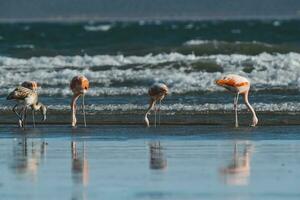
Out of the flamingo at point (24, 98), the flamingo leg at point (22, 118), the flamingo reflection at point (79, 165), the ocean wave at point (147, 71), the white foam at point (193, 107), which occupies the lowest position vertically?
the flamingo reflection at point (79, 165)

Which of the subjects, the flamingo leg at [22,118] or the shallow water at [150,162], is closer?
the shallow water at [150,162]

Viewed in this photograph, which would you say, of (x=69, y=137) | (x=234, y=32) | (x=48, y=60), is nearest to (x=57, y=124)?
(x=69, y=137)

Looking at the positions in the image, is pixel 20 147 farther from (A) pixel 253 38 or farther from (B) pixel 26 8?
(B) pixel 26 8

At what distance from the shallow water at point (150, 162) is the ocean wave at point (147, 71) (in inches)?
311

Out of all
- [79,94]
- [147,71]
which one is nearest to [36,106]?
[79,94]

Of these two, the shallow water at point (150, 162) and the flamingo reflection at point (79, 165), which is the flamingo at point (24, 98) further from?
the flamingo reflection at point (79, 165)

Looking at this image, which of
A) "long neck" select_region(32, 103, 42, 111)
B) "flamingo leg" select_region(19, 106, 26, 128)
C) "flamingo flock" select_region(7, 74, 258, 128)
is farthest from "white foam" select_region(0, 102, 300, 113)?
"flamingo leg" select_region(19, 106, 26, 128)

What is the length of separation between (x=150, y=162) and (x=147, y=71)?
57.4 feet

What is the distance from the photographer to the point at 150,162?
628 inches

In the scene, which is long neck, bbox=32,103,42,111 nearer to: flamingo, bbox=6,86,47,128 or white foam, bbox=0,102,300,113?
flamingo, bbox=6,86,47,128

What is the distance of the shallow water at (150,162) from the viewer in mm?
13695

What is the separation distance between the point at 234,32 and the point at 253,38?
→ 4867 millimetres

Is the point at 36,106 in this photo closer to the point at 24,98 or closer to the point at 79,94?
the point at 24,98

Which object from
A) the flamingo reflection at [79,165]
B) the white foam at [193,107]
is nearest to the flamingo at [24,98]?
the white foam at [193,107]
